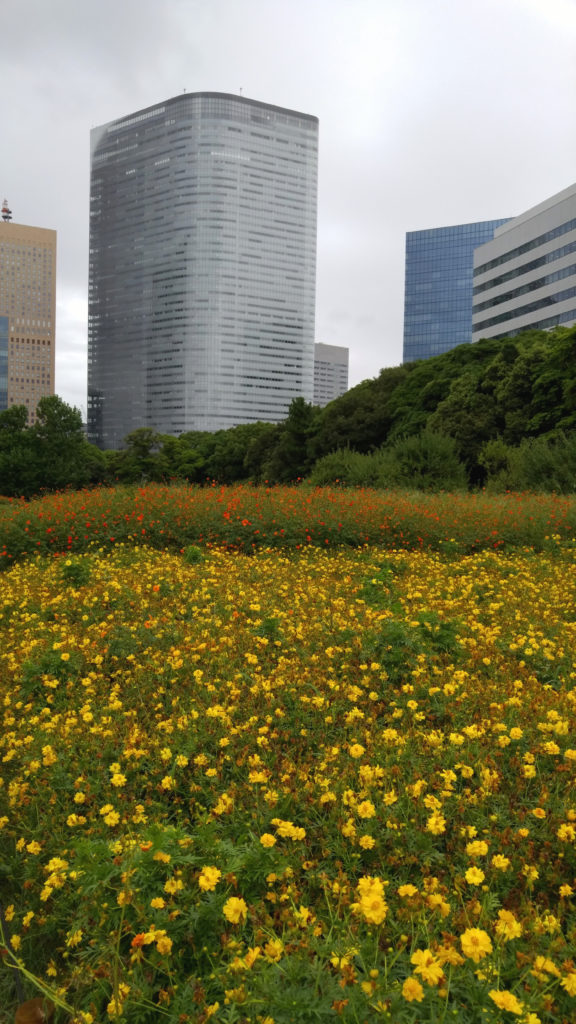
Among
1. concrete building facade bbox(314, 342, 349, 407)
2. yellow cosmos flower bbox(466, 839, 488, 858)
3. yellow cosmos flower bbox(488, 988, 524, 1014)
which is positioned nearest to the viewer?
yellow cosmos flower bbox(488, 988, 524, 1014)

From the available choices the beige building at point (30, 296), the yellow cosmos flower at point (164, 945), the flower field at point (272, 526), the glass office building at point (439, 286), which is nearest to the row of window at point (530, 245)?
the glass office building at point (439, 286)

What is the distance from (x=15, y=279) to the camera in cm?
16562

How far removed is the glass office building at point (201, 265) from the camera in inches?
5133

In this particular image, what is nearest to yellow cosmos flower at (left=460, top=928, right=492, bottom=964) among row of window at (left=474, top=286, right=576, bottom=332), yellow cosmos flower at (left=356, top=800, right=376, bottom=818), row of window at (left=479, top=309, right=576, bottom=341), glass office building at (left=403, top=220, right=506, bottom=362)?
yellow cosmos flower at (left=356, top=800, right=376, bottom=818)

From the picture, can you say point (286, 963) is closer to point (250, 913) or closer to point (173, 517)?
point (250, 913)

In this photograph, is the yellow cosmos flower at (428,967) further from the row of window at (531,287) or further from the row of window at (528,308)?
the row of window at (531,287)

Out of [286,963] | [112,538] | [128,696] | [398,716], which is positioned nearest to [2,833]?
[128,696]

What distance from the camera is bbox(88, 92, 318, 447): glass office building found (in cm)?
13038

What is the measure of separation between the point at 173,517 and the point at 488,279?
69540 millimetres

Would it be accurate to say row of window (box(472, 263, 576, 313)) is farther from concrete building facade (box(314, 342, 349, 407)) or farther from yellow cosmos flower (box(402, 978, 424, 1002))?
concrete building facade (box(314, 342, 349, 407))

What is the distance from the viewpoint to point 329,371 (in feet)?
641

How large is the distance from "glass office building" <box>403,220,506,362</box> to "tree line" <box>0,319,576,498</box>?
85.7 meters

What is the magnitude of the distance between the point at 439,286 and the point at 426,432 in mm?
108643

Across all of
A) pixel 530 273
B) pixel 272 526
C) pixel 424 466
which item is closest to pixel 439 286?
pixel 530 273
